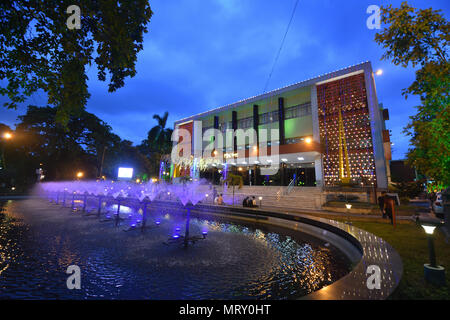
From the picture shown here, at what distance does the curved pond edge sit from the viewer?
301 cm

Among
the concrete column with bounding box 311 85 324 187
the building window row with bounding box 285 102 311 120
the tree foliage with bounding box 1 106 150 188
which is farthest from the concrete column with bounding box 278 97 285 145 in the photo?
the tree foliage with bounding box 1 106 150 188

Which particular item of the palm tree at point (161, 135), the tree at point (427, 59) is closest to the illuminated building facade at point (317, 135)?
the palm tree at point (161, 135)

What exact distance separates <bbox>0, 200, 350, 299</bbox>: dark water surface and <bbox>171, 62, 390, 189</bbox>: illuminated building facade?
53.3 feet

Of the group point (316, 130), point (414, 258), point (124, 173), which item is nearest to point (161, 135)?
point (124, 173)

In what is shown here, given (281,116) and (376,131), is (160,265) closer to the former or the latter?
(376,131)

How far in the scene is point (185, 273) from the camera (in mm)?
4746

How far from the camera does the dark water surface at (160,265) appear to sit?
389cm

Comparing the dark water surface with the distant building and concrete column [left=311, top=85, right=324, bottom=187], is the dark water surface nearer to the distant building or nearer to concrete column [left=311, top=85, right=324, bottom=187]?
concrete column [left=311, top=85, right=324, bottom=187]

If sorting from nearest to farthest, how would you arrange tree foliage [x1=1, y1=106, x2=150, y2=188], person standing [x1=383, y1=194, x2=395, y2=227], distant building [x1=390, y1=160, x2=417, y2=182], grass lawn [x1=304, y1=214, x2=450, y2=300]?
grass lawn [x1=304, y1=214, x2=450, y2=300] → person standing [x1=383, y1=194, x2=395, y2=227] → tree foliage [x1=1, y1=106, x2=150, y2=188] → distant building [x1=390, y1=160, x2=417, y2=182]

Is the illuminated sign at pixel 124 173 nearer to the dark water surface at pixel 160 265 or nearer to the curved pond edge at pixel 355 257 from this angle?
the dark water surface at pixel 160 265

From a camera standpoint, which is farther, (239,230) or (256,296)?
(239,230)

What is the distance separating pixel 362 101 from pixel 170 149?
3268 centimetres
